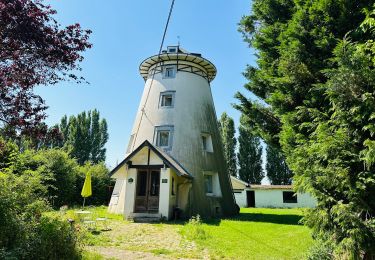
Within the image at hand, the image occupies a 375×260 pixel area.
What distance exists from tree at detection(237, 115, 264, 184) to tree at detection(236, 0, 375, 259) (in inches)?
1360

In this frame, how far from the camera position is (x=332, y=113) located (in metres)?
7.94

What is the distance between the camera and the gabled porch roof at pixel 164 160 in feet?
53.4

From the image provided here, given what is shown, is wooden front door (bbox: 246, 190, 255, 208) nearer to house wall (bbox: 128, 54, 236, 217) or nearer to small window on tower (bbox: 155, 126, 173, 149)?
house wall (bbox: 128, 54, 236, 217)

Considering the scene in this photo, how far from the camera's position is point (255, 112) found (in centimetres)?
1175

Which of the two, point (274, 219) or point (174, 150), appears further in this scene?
point (174, 150)

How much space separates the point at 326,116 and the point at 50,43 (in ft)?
23.7

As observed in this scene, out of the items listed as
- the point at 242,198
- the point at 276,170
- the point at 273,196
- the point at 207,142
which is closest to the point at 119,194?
Answer: the point at 207,142

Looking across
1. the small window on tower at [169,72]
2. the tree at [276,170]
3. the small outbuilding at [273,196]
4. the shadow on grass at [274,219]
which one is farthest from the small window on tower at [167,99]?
the tree at [276,170]

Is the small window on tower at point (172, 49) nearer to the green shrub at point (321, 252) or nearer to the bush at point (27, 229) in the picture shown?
the bush at point (27, 229)

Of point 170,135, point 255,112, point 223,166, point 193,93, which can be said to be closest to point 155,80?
point 193,93

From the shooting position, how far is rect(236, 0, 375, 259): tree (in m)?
6.26

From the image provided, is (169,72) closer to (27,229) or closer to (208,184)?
(208,184)

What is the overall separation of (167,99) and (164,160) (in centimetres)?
589

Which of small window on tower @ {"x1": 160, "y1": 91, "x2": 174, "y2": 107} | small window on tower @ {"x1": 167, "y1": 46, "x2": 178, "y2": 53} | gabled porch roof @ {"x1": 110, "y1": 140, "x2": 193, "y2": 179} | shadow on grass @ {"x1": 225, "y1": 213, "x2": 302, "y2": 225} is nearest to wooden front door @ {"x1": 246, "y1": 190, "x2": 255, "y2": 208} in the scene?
shadow on grass @ {"x1": 225, "y1": 213, "x2": 302, "y2": 225}
